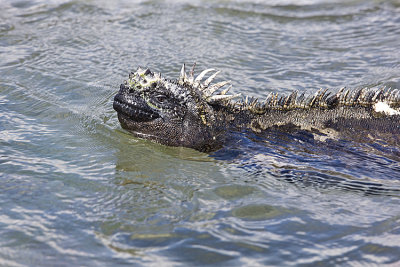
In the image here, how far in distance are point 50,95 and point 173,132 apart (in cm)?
242

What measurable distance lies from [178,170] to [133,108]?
0.90 m

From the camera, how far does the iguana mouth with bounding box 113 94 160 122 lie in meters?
5.55

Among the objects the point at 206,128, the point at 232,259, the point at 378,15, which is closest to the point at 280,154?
the point at 206,128

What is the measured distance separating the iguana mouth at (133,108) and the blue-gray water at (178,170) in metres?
0.40

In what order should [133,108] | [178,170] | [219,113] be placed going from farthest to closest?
[219,113] < [133,108] < [178,170]

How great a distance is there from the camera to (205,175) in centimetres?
518

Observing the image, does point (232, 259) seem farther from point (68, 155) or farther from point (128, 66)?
point (128, 66)

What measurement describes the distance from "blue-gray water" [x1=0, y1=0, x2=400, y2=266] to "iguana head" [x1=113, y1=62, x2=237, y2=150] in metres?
0.19

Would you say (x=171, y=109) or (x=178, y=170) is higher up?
(x=171, y=109)

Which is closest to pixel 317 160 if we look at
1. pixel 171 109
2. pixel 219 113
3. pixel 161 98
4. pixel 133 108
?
pixel 219 113

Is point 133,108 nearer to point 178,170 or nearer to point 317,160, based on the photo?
point 178,170

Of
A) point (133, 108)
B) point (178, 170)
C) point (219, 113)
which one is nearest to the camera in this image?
point (178, 170)

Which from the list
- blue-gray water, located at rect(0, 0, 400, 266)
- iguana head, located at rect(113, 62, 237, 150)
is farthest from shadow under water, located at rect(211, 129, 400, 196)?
iguana head, located at rect(113, 62, 237, 150)

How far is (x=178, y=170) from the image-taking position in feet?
17.3
